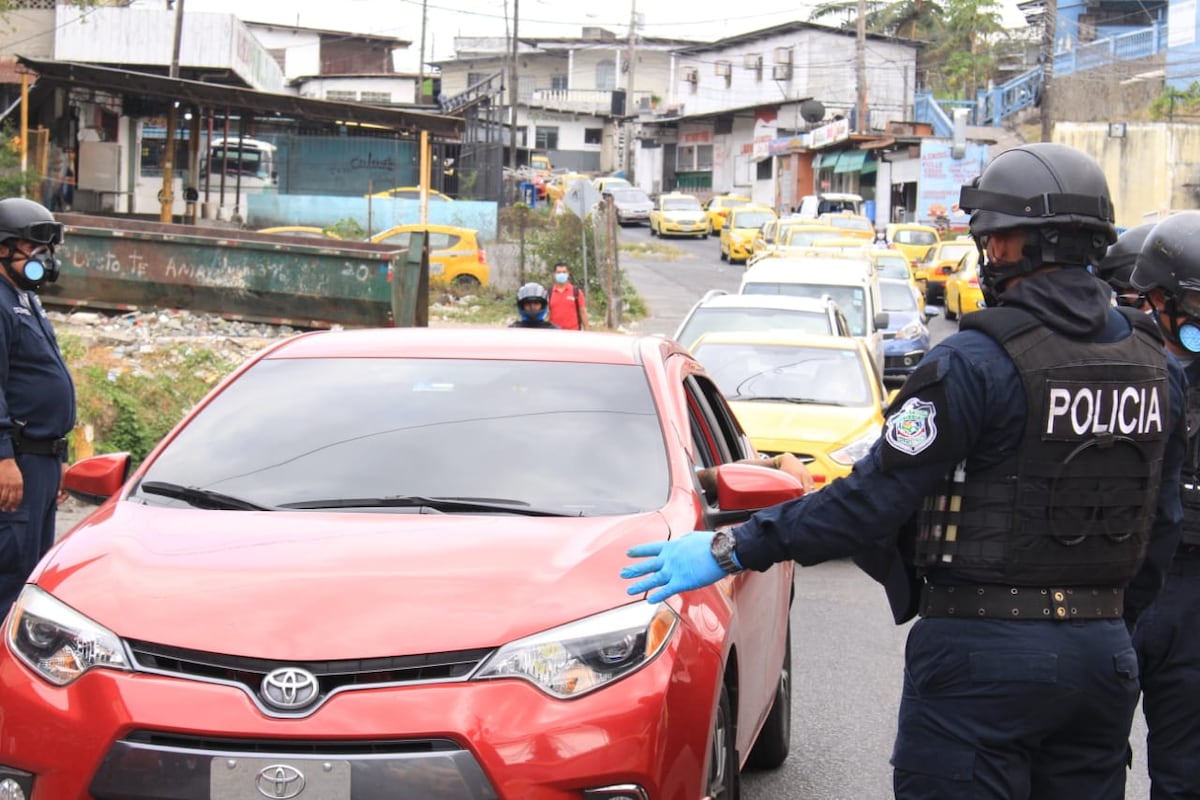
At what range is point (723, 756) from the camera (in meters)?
4.07

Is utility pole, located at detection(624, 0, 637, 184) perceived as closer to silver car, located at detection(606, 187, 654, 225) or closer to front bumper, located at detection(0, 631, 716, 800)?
silver car, located at detection(606, 187, 654, 225)

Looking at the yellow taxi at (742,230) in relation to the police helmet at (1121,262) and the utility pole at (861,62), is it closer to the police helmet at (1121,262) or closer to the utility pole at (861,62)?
the utility pole at (861,62)

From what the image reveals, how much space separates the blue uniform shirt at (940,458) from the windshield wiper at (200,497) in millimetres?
1716

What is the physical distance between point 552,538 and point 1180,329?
1.93 metres

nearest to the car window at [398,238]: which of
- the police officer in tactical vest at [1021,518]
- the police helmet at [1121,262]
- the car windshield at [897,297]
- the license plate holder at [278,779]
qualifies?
the car windshield at [897,297]

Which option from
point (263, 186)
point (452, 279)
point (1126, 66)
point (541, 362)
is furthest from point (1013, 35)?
point (541, 362)

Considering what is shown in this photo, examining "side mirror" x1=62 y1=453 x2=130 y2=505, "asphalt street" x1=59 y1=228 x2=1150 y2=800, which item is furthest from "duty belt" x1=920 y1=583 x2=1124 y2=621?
"side mirror" x1=62 y1=453 x2=130 y2=505

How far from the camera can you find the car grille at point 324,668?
3.44 meters

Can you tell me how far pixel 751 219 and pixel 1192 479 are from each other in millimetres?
40788

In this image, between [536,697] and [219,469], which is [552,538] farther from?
[219,469]

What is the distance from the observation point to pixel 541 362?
199 inches

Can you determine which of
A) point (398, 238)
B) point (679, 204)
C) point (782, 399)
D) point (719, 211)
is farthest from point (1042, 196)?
point (719, 211)

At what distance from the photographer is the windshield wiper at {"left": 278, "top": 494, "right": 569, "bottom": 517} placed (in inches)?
170

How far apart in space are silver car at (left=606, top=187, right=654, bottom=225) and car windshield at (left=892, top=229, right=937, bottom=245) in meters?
21.0
